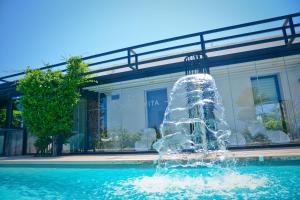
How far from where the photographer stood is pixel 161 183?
3947 mm

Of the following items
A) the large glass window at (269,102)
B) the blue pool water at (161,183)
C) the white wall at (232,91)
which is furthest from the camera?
the white wall at (232,91)

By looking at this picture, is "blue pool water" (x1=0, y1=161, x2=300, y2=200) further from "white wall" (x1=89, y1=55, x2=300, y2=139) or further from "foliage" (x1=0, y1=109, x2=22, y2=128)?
"foliage" (x1=0, y1=109, x2=22, y2=128)

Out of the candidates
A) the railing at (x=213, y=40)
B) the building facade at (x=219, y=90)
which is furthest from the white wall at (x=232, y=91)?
the railing at (x=213, y=40)

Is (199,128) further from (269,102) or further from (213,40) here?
(269,102)

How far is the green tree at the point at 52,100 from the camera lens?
919cm

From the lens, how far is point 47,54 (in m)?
10.8

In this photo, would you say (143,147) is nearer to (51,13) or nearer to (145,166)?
(145,166)

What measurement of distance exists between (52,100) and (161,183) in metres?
7.10

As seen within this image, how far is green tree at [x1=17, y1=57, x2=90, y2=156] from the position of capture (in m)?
9.19

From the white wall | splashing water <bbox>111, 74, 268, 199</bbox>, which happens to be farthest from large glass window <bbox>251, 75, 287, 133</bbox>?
splashing water <bbox>111, 74, 268, 199</bbox>

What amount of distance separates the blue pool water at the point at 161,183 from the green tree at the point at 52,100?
3.74m

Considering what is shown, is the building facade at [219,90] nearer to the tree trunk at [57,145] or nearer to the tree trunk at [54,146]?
the tree trunk at [57,145]

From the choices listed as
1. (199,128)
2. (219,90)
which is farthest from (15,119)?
(219,90)

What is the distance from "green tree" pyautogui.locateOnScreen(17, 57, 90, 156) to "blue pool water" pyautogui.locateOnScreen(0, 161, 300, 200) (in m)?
3.74
